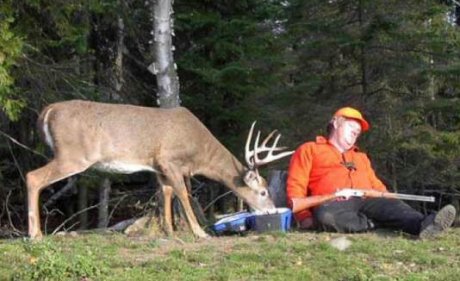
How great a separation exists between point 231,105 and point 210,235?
784cm

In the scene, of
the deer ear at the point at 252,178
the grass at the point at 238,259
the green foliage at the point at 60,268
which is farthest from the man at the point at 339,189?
the green foliage at the point at 60,268

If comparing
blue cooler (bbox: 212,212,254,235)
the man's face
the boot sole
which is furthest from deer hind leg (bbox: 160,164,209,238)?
the boot sole

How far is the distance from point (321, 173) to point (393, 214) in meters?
1.01

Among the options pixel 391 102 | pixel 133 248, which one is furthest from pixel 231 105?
pixel 133 248

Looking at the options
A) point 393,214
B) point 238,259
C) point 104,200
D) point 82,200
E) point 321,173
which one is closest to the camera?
point 238,259

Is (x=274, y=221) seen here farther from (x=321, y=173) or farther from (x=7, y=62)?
(x=7, y=62)

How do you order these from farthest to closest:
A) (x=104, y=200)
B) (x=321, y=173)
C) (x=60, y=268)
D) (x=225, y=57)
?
(x=104, y=200), (x=225, y=57), (x=321, y=173), (x=60, y=268)

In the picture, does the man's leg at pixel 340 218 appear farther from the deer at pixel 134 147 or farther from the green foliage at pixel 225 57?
the green foliage at pixel 225 57

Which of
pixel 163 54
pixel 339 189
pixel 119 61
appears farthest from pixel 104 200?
pixel 339 189

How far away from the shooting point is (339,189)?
8.55m

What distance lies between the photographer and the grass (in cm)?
590

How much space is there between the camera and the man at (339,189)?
815 cm

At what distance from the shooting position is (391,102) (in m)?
15.6

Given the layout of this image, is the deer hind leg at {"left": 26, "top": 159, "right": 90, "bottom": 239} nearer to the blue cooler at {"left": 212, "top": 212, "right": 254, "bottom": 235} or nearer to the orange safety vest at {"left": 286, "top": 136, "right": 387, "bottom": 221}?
the blue cooler at {"left": 212, "top": 212, "right": 254, "bottom": 235}
